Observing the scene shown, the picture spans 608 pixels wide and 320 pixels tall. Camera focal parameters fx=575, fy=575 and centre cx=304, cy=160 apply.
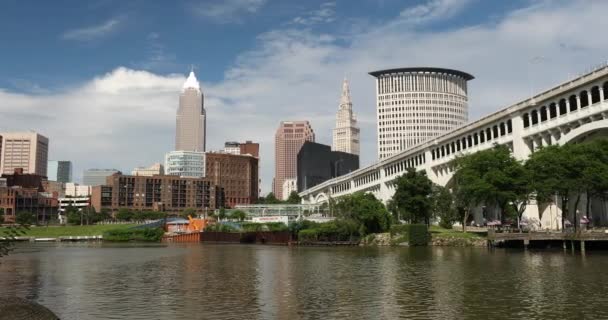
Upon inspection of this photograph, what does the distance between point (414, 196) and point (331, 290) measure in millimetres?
83960

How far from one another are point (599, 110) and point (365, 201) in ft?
167

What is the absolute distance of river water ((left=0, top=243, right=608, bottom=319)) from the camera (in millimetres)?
32438

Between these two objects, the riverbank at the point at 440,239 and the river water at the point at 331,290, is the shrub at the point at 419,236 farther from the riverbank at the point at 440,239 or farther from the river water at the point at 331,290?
the river water at the point at 331,290

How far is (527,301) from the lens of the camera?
35.2 m

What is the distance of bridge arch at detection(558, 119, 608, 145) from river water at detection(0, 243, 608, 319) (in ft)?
108

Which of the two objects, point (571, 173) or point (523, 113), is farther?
point (523, 113)

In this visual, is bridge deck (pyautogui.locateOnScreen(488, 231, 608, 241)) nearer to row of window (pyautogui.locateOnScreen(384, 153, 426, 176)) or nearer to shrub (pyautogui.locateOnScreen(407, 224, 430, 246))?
shrub (pyautogui.locateOnScreen(407, 224, 430, 246))

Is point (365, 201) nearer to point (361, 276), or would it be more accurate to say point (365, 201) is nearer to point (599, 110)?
point (599, 110)

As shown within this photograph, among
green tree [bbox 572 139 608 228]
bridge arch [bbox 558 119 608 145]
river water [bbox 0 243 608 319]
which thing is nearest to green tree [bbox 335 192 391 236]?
bridge arch [bbox 558 119 608 145]

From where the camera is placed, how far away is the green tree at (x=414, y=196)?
403ft

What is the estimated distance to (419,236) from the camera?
109 metres

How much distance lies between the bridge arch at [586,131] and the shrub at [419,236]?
28.9 meters

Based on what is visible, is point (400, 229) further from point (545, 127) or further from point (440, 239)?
point (545, 127)

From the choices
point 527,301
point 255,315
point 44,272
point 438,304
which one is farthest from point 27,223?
point 44,272
